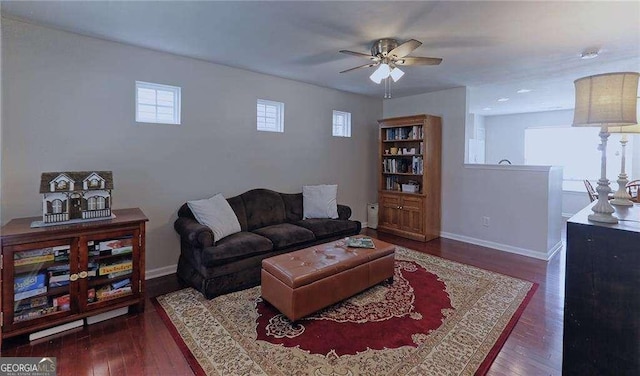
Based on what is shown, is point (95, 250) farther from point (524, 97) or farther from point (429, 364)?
point (524, 97)

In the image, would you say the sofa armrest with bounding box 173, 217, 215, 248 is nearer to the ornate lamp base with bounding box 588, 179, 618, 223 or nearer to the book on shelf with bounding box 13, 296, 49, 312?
the book on shelf with bounding box 13, 296, 49, 312

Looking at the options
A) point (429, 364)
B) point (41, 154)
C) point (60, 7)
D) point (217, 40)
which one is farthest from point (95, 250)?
point (429, 364)

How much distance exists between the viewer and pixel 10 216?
2666 millimetres

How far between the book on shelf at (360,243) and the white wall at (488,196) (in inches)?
102

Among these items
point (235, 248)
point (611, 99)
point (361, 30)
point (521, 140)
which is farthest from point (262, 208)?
point (521, 140)

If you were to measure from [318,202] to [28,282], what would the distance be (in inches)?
124

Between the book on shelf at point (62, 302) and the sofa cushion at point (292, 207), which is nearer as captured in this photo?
the book on shelf at point (62, 302)

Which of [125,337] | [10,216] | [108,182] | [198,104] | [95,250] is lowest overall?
[125,337]

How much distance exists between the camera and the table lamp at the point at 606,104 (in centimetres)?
160

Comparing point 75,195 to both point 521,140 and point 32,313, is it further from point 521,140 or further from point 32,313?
point 521,140

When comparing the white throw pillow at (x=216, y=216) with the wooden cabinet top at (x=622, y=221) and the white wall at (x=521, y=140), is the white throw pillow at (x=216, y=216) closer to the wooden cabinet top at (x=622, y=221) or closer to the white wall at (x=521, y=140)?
the wooden cabinet top at (x=622, y=221)

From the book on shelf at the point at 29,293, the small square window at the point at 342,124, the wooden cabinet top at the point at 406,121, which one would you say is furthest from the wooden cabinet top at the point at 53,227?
the wooden cabinet top at the point at 406,121

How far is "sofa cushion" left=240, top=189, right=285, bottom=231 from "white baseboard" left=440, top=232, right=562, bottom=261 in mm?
2987

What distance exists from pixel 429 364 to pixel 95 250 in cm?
272
